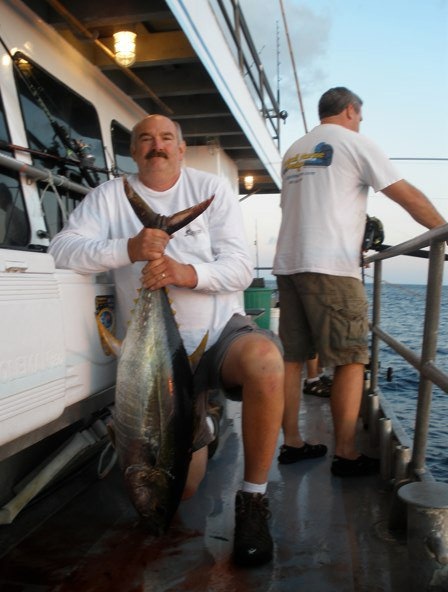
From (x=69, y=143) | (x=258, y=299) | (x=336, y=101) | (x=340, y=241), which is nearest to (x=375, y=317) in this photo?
(x=340, y=241)

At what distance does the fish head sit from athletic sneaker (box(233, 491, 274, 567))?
26cm

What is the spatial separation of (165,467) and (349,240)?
4.96ft

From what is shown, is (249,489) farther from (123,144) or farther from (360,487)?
(123,144)

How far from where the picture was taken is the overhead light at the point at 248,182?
880cm

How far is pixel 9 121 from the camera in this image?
3.08 metres

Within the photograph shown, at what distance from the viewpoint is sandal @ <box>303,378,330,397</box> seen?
4.50 metres

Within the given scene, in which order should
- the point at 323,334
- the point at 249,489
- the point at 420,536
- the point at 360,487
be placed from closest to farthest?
the point at 420,536 → the point at 249,489 → the point at 360,487 → the point at 323,334

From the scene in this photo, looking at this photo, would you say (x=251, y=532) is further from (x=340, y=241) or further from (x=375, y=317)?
(x=375, y=317)

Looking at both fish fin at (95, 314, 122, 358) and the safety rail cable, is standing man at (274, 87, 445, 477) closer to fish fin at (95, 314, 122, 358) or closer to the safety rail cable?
the safety rail cable

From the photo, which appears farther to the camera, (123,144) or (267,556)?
(123,144)

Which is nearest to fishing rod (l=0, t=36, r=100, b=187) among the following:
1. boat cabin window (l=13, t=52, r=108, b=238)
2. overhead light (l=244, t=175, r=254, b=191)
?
boat cabin window (l=13, t=52, r=108, b=238)

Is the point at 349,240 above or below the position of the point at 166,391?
above

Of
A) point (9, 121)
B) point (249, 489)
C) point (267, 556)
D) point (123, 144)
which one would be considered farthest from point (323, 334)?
point (123, 144)

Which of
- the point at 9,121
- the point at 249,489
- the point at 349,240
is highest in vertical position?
the point at 9,121
